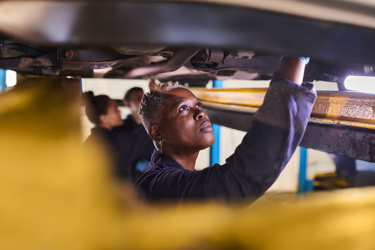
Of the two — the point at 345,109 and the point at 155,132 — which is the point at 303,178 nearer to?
the point at 345,109

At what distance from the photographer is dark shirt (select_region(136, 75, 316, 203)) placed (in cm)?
75

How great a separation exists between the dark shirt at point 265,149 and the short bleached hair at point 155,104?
1.66ft

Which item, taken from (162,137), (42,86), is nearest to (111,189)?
(42,86)

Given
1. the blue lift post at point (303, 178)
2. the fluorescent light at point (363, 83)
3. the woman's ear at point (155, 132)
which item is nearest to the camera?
the woman's ear at point (155, 132)

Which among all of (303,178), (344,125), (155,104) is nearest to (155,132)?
(155,104)

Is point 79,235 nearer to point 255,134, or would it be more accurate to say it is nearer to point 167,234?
point 167,234

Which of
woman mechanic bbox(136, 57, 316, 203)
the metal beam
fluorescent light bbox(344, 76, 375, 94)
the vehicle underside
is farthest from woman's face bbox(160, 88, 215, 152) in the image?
fluorescent light bbox(344, 76, 375, 94)

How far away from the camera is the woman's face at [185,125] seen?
1.23 metres

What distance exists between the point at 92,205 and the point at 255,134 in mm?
459

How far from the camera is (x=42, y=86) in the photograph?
2.04 ft

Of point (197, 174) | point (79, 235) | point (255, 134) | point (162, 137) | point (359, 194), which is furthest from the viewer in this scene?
point (162, 137)

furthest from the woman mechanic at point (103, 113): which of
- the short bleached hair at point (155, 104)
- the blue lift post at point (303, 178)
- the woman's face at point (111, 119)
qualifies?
the blue lift post at point (303, 178)

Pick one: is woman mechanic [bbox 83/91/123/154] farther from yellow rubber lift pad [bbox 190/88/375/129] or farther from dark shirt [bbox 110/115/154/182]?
yellow rubber lift pad [bbox 190/88/375/129]

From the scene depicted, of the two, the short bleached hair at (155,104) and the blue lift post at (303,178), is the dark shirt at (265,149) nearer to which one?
the short bleached hair at (155,104)
